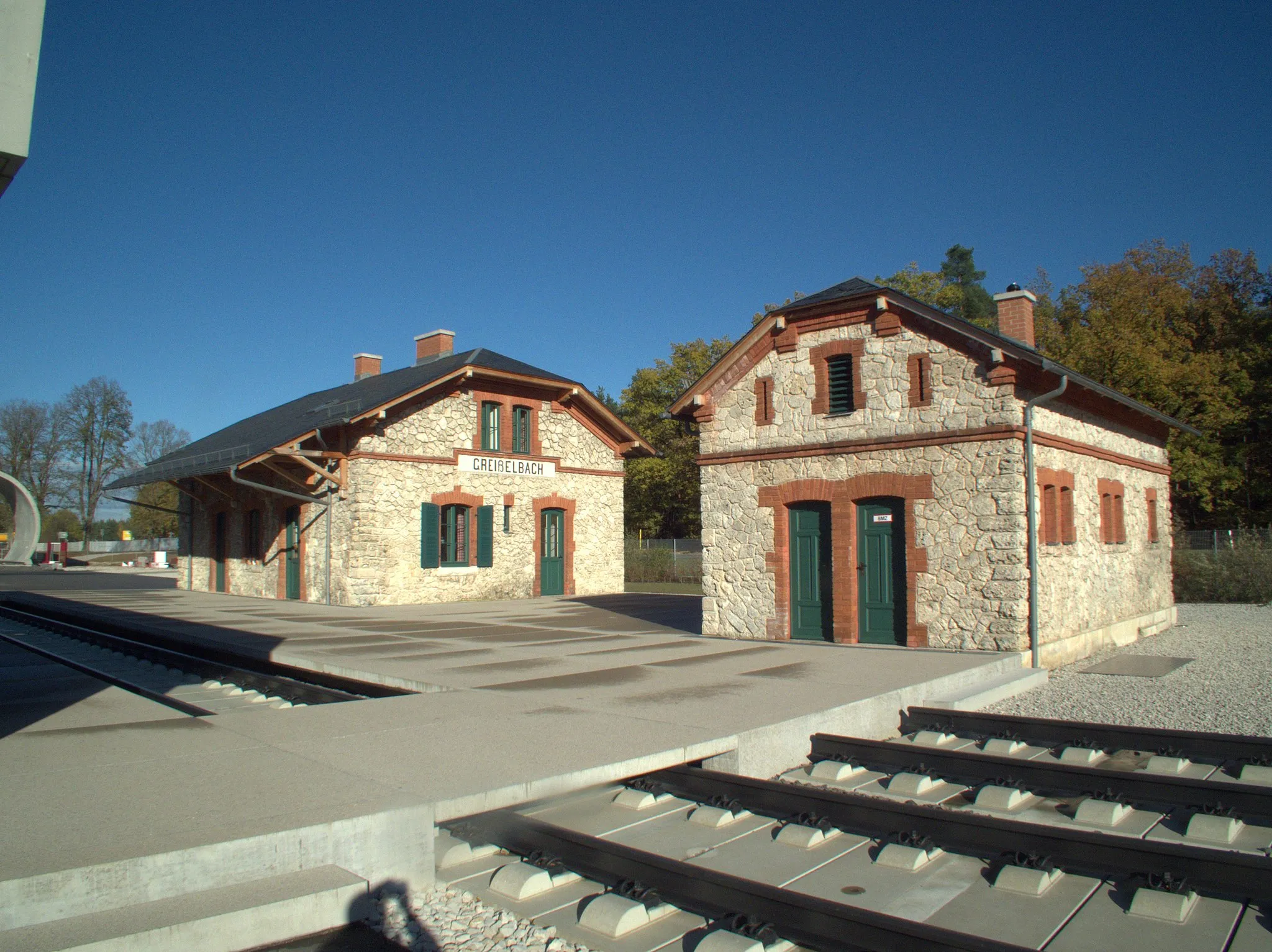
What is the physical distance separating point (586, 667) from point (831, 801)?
16.1 ft

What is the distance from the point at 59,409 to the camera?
56250 mm

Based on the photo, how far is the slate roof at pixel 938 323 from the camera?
36.8ft


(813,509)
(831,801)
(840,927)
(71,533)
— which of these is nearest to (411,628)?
(813,509)

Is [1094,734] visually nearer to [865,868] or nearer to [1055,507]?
[865,868]

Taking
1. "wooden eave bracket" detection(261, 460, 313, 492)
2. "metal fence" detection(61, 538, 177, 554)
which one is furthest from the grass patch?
"metal fence" detection(61, 538, 177, 554)

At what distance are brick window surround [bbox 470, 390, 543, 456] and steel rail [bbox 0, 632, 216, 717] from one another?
33.6 ft

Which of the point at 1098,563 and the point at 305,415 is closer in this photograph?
the point at 1098,563

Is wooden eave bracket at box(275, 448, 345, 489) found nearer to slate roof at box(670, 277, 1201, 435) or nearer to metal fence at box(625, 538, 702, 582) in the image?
slate roof at box(670, 277, 1201, 435)

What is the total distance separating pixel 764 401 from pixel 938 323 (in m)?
2.83

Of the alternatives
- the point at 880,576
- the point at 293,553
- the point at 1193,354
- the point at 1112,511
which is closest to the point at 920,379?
the point at 880,576

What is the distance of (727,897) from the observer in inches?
161

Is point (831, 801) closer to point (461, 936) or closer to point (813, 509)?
point (461, 936)

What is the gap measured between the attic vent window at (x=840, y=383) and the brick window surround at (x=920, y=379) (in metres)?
0.90

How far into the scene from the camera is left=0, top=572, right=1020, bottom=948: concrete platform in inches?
159
